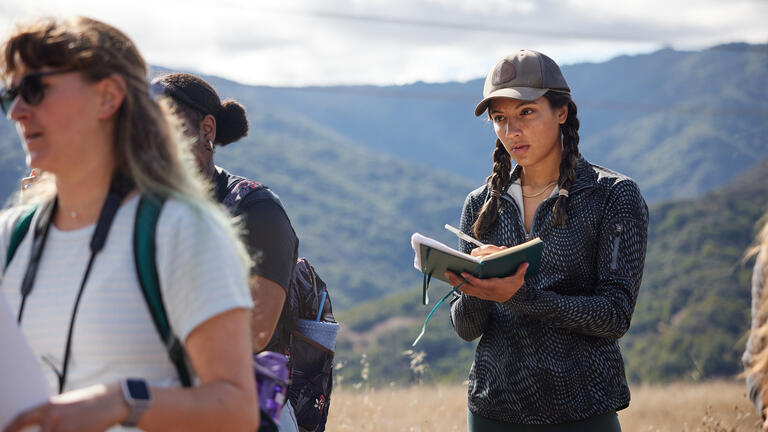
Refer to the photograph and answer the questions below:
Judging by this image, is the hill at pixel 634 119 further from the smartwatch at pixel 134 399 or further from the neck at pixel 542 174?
the smartwatch at pixel 134 399

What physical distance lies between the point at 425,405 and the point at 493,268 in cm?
480

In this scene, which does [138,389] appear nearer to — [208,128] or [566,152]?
[208,128]

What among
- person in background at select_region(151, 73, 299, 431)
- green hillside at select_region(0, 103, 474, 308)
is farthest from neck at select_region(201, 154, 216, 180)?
green hillside at select_region(0, 103, 474, 308)

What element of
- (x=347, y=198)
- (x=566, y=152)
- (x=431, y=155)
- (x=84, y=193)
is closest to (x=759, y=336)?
(x=566, y=152)

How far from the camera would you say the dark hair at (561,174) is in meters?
2.56

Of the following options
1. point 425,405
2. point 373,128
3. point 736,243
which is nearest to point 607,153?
point 373,128

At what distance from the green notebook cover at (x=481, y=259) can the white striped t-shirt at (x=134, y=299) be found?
3.28 ft

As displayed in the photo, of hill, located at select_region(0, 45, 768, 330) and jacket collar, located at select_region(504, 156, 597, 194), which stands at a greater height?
jacket collar, located at select_region(504, 156, 597, 194)

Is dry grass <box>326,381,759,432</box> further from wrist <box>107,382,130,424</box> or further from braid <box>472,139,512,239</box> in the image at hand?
wrist <box>107,382,130,424</box>

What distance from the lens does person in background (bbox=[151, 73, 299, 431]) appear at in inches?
93.7

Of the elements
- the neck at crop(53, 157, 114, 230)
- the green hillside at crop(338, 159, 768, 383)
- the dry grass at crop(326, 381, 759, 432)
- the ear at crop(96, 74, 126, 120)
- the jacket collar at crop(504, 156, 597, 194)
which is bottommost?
the green hillside at crop(338, 159, 768, 383)

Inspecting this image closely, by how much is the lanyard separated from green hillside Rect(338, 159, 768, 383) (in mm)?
21871

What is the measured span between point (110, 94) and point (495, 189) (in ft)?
→ 5.19

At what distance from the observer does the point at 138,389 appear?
1.29 meters
